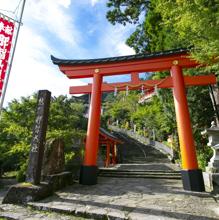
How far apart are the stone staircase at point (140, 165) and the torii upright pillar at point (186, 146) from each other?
106 inches

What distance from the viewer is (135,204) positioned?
511 cm

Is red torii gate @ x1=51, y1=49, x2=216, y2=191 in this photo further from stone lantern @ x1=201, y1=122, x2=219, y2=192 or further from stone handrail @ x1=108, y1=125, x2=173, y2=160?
stone handrail @ x1=108, y1=125, x2=173, y2=160

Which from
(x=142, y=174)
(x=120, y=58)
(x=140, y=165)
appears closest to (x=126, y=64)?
(x=120, y=58)

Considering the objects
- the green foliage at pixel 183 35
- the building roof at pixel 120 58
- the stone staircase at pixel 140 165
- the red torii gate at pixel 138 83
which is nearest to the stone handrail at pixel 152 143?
the stone staircase at pixel 140 165

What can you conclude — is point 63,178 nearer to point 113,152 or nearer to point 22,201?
point 22,201

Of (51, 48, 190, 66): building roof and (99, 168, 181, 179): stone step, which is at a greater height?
(51, 48, 190, 66): building roof

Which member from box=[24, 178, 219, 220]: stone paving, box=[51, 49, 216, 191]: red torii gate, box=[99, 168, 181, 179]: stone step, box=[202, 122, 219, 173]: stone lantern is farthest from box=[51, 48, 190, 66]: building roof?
box=[99, 168, 181, 179]: stone step

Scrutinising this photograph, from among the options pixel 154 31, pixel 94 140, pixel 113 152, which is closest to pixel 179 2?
pixel 94 140

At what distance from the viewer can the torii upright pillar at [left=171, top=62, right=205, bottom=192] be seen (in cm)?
679

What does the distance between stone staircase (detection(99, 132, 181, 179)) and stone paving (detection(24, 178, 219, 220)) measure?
339 centimetres

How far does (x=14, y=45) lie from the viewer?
27.6 ft

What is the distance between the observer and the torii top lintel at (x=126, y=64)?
8.33 m

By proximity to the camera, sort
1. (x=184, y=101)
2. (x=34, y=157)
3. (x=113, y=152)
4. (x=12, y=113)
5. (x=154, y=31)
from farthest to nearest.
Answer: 1. (x=113, y=152)
2. (x=154, y=31)
3. (x=12, y=113)
4. (x=184, y=101)
5. (x=34, y=157)

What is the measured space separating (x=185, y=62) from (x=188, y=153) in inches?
141
